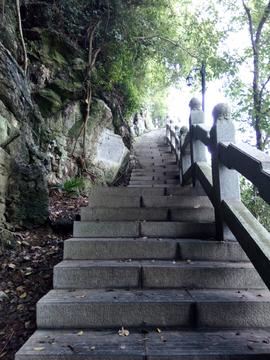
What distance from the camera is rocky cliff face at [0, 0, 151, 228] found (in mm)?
3631

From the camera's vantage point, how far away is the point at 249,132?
6.14m

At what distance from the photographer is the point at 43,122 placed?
530 cm

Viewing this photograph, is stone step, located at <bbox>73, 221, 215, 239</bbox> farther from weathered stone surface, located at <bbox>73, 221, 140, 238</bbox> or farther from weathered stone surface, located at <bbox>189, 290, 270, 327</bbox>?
weathered stone surface, located at <bbox>189, 290, 270, 327</bbox>

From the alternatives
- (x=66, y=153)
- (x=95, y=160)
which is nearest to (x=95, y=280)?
(x=66, y=153)

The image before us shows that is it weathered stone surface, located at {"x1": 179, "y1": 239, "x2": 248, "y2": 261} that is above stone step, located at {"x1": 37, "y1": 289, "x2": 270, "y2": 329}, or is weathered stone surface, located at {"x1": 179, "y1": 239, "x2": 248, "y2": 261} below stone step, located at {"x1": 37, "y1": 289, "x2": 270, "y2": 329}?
above

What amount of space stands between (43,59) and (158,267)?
5.61 meters

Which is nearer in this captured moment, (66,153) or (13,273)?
(13,273)

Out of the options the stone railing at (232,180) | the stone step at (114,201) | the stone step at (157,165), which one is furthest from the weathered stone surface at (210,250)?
the stone step at (157,165)

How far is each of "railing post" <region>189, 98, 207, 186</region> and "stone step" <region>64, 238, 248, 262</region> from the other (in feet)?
5.46

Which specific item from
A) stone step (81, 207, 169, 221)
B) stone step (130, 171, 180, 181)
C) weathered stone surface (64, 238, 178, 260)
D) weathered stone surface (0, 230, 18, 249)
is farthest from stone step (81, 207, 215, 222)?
stone step (130, 171, 180, 181)

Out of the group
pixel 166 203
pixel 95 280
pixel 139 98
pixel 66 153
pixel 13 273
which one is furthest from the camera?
pixel 139 98

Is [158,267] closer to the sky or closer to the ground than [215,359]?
closer to the sky

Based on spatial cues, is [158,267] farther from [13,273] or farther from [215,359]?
[13,273]

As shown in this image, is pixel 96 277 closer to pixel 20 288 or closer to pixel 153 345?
pixel 153 345
